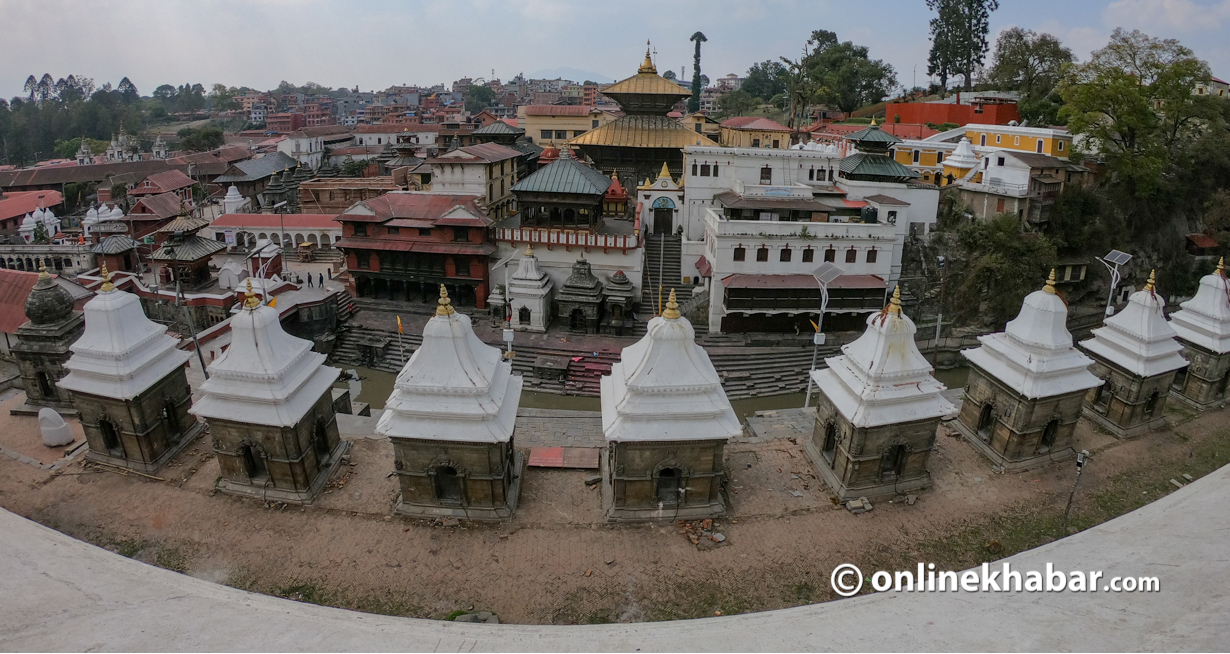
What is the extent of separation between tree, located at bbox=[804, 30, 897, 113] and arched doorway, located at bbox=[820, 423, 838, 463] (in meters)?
52.9

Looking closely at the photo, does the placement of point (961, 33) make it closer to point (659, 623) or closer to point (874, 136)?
point (874, 136)

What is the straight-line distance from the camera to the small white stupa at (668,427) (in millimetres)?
14586

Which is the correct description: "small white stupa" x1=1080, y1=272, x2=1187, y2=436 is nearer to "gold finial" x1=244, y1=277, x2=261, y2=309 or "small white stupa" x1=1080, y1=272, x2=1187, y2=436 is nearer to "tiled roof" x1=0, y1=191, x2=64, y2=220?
"gold finial" x1=244, y1=277, x2=261, y2=309

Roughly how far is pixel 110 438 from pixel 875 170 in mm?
35148

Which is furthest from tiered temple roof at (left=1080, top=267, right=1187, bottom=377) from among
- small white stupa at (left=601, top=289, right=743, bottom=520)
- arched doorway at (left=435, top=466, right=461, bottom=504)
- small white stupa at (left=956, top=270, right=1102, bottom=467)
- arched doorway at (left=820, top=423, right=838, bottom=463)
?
arched doorway at (left=435, top=466, right=461, bottom=504)

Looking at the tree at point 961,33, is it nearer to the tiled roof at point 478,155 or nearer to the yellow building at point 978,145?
the yellow building at point 978,145

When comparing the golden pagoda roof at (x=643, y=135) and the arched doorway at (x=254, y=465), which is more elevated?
the golden pagoda roof at (x=643, y=135)

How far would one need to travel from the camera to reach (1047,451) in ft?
59.3

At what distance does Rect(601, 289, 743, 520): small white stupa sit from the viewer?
574 inches

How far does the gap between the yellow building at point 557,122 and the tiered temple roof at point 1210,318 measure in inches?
1747

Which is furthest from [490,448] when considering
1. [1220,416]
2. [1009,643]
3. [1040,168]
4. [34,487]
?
[1040,168]

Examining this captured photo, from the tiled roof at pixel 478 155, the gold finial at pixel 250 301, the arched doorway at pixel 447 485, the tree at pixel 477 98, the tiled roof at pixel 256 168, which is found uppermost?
the tree at pixel 477 98

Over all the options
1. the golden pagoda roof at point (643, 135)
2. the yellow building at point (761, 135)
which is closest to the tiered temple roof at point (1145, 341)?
the golden pagoda roof at point (643, 135)

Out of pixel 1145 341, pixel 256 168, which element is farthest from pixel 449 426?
pixel 256 168
